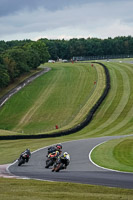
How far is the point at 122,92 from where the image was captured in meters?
86.6

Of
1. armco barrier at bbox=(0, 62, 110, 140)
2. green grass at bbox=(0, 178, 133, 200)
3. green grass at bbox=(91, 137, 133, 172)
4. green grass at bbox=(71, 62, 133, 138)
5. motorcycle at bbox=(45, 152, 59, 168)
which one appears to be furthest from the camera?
green grass at bbox=(71, 62, 133, 138)

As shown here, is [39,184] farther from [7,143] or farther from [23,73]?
[23,73]

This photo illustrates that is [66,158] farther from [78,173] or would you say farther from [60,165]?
[78,173]

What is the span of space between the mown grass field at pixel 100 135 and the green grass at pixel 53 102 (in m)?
3.13

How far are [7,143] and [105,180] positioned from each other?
91.7 ft

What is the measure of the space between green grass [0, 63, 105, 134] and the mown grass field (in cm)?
313

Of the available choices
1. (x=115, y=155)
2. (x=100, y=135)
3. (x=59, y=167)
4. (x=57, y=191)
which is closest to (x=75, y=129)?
(x=100, y=135)

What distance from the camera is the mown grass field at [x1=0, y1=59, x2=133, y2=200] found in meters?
19.4

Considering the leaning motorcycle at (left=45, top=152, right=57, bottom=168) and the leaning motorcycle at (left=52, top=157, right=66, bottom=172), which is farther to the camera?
the leaning motorcycle at (left=45, top=152, right=57, bottom=168)

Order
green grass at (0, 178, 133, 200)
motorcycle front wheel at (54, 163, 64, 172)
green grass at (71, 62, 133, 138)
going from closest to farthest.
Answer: green grass at (0, 178, 133, 200) → motorcycle front wheel at (54, 163, 64, 172) → green grass at (71, 62, 133, 138)

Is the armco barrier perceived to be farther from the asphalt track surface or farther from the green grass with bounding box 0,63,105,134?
the asphalt track surface

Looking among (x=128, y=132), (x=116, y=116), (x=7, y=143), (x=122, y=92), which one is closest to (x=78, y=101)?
(x=122, y=92)

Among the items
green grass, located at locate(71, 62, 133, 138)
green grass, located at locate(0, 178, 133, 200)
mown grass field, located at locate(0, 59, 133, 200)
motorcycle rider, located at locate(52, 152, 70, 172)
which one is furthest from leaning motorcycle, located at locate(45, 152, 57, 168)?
green grass, located at locate(71, 62, 133, 138)

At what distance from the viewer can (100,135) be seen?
55.3 meters
